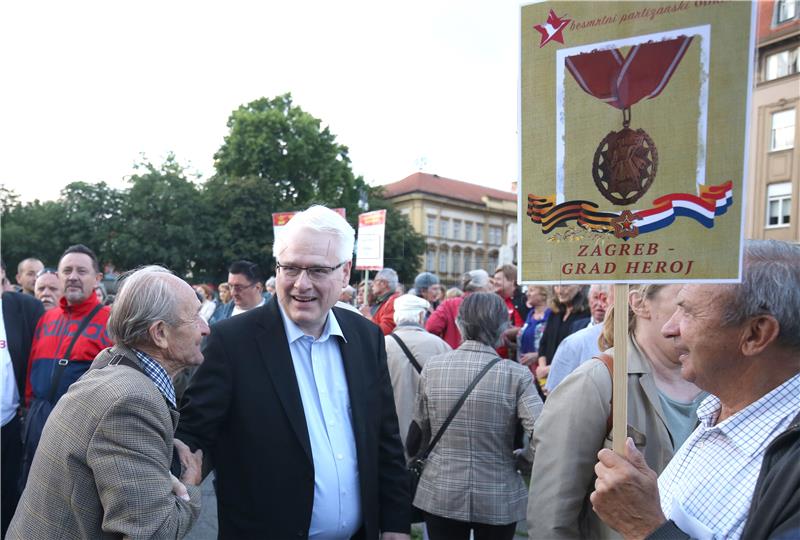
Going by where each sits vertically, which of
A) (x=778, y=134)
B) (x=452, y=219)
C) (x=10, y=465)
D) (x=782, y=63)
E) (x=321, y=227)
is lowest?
(x=10, y=465)

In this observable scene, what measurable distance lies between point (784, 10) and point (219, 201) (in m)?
31.0

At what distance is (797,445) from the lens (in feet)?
3.93

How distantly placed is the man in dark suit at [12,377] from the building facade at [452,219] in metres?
52.2

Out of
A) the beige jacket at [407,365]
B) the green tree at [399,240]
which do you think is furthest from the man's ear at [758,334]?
the green tree at [399,240]

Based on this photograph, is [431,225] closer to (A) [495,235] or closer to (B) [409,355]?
(A) [495,235]

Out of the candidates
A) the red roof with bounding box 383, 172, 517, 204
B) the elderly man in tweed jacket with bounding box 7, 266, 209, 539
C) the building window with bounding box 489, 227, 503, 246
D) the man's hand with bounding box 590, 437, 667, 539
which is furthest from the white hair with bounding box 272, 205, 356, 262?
the building window with bounding box 489, 227, 503, 246

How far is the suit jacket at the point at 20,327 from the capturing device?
13.9 feet

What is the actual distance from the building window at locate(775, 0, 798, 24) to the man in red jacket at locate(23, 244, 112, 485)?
109 ft

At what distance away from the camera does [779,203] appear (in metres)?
26.2

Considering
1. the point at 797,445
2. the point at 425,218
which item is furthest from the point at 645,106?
the point at 425,218

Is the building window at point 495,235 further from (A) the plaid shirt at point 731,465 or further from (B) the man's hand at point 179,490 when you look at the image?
(A) the plaid shirt at point 731,465

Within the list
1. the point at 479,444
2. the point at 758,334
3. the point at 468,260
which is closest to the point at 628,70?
the point at 758,334

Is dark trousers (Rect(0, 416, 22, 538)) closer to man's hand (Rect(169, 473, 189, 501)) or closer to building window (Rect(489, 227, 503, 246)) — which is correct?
man's hand (Rect(169, 473, 189, 501))

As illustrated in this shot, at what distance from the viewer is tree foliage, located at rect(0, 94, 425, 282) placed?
32.7 meters
